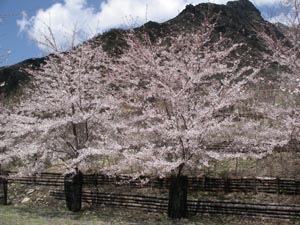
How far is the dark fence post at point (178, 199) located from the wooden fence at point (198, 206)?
56 cm

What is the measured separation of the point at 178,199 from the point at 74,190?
16.9 ft

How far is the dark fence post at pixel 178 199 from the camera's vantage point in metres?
15.1

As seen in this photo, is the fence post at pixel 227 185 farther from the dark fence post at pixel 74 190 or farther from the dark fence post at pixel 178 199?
the dark fence post at pixel 74 190

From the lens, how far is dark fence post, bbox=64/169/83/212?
17.5 m

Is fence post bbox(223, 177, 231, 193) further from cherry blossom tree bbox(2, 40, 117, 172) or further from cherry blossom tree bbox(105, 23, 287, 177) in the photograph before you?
cherry blossom tree bbox(2, 40, 117, 172)

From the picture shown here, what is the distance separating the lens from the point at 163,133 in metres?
14.7

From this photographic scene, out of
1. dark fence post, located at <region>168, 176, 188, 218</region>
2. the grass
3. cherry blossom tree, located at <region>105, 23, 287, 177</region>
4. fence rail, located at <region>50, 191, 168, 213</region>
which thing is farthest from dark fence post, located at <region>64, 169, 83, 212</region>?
dark fence post, located at <region>168, 176, 188, 218</region>

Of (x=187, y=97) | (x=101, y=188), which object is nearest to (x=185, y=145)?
(x=187, y=97)

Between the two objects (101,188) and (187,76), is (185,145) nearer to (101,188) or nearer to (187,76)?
(187,76)

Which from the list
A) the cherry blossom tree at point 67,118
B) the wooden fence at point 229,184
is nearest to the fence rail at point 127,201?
the wooden fence at point 229,184

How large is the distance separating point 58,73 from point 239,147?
9299 millimetres

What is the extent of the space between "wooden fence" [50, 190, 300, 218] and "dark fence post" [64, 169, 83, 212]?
1.15 m

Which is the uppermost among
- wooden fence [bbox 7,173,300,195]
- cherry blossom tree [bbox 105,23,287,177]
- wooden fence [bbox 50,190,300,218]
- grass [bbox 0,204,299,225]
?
cherry blossom tree [bbox 105,23,287,177]

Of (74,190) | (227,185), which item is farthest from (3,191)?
(227,185)
